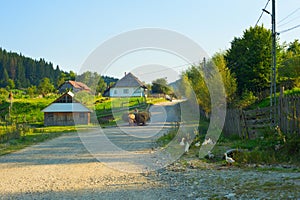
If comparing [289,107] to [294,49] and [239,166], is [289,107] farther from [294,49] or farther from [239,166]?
[294,49]

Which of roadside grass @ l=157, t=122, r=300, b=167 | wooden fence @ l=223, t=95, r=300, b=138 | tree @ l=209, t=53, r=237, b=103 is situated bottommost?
roadside grass @ l=157, t=122, r=300, b=167

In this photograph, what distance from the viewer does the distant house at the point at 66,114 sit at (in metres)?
41.8

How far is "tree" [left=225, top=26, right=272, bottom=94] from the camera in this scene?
106 feet

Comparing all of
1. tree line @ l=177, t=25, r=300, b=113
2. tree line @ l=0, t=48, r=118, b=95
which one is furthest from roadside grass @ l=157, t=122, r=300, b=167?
tree line @ l=0, t=48, r=118, b=95

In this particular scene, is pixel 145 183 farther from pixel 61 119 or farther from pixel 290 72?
pixel 61 119

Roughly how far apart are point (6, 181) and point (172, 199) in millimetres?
4283

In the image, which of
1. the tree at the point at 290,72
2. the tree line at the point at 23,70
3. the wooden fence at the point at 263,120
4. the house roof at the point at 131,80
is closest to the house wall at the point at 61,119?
the house roof at the point at 131,80

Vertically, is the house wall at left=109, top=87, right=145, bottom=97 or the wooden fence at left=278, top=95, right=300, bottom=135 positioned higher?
the house wall at left=109, top=87, right=145, bottom=97

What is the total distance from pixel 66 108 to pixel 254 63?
22926mm

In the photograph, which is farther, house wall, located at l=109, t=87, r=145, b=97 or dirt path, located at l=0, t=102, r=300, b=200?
house wall, located at l=109, t=87, r=145, b=97

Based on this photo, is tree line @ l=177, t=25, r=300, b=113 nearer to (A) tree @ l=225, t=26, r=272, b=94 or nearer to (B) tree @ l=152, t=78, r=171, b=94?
(A) tree @ l=225, t=26, r=272, b=94

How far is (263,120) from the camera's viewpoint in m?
13.1

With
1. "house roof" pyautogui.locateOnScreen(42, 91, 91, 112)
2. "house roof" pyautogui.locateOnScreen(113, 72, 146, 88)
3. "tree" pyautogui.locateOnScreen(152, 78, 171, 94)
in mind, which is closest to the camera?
"house roof" pyautogui.locateOnScreen(113, 72, 146, 88)

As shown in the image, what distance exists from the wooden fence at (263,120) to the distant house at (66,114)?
27282 mm
